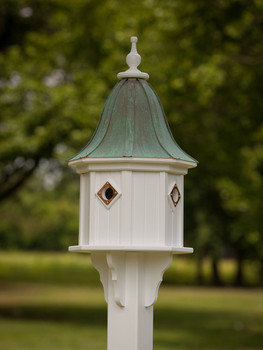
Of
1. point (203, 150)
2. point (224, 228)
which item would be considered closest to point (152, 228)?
point (203, 150)

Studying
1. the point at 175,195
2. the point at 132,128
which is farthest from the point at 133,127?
the point at 175,195

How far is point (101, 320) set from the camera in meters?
20.7

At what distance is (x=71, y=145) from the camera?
54.5 ft

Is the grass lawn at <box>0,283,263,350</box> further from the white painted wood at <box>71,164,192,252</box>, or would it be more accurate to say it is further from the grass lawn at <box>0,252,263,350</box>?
the white painted wood at <box>71,164,192,252</box>

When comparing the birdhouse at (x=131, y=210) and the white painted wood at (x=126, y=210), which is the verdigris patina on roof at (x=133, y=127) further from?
the white painted wood at (x=126, y=210)

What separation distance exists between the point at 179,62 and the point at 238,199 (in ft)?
9.90

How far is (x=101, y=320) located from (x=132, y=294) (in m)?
16.3

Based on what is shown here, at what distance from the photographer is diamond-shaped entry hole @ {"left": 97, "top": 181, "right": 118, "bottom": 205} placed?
477 cm

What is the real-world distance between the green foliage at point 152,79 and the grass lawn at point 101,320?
266 cm

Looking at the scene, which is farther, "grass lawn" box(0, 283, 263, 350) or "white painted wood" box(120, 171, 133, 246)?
"grass lawn" box(0, 283, 263, 350)

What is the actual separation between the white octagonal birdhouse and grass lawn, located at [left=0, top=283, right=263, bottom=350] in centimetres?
1029

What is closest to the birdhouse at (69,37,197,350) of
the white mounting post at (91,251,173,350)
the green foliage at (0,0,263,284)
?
the white mounting post at (91,251,173,350)

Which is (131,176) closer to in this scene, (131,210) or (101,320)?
(131,210)

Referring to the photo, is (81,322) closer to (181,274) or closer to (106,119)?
(106,119)
